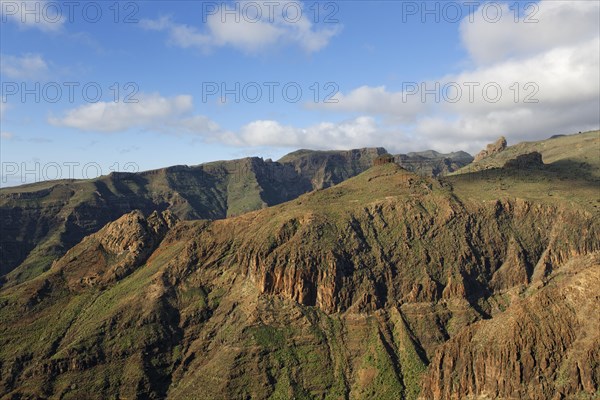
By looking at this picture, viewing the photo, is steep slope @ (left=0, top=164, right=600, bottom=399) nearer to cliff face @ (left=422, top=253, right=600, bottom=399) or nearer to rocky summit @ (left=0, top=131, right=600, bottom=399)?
rocky summit @ (left=0, top=131, right=600, bottom=399)

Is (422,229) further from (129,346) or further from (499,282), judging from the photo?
(129,346)

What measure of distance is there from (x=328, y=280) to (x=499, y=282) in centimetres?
5965

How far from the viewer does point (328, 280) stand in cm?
16362

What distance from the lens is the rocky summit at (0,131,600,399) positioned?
470 feet

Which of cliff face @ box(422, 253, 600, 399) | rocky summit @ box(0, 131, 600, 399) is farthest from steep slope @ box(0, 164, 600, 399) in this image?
cliff face @ box(422, 253, 600, 399)

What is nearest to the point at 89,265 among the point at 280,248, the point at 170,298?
the point at 170,298

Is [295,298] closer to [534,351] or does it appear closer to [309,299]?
[309,299]

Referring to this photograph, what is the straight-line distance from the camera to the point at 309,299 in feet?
538

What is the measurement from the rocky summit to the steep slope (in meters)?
0.45

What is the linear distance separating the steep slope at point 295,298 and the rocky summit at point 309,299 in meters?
0.45

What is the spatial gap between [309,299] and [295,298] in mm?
4424

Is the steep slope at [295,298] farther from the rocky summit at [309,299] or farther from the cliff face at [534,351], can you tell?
the cliff face at [534,351]

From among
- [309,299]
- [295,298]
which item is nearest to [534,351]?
[309,299]

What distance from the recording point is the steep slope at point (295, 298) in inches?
5748
